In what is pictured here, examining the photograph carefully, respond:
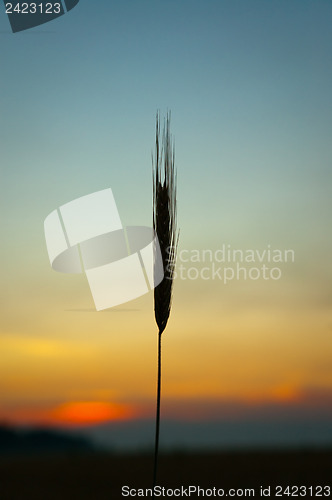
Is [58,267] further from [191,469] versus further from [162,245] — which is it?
[191,469]

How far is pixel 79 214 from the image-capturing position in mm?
2209

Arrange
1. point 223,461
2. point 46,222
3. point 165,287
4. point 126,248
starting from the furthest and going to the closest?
point 223,461
point 46,222
point 126,248
point 165,287

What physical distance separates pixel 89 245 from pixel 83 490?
1.00 meters

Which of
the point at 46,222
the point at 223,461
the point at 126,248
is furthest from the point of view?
the point at 223,461

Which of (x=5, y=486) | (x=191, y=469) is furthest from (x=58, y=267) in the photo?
(x=191, y=469)

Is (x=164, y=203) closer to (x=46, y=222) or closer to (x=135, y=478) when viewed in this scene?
(x=46, y=222)

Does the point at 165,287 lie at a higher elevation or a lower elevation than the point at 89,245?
lower

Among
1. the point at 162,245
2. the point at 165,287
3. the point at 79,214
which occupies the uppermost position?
the point at 79,214

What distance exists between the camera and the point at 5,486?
2.18 m

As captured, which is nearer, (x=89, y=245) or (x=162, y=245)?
(x=162, y=245)

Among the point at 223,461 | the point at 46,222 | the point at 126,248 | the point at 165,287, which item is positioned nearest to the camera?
the point at 165,287

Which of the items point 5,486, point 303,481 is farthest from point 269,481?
point 5,486

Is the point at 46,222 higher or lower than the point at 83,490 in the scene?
higher

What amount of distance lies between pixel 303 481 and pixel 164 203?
1390 millimetres
